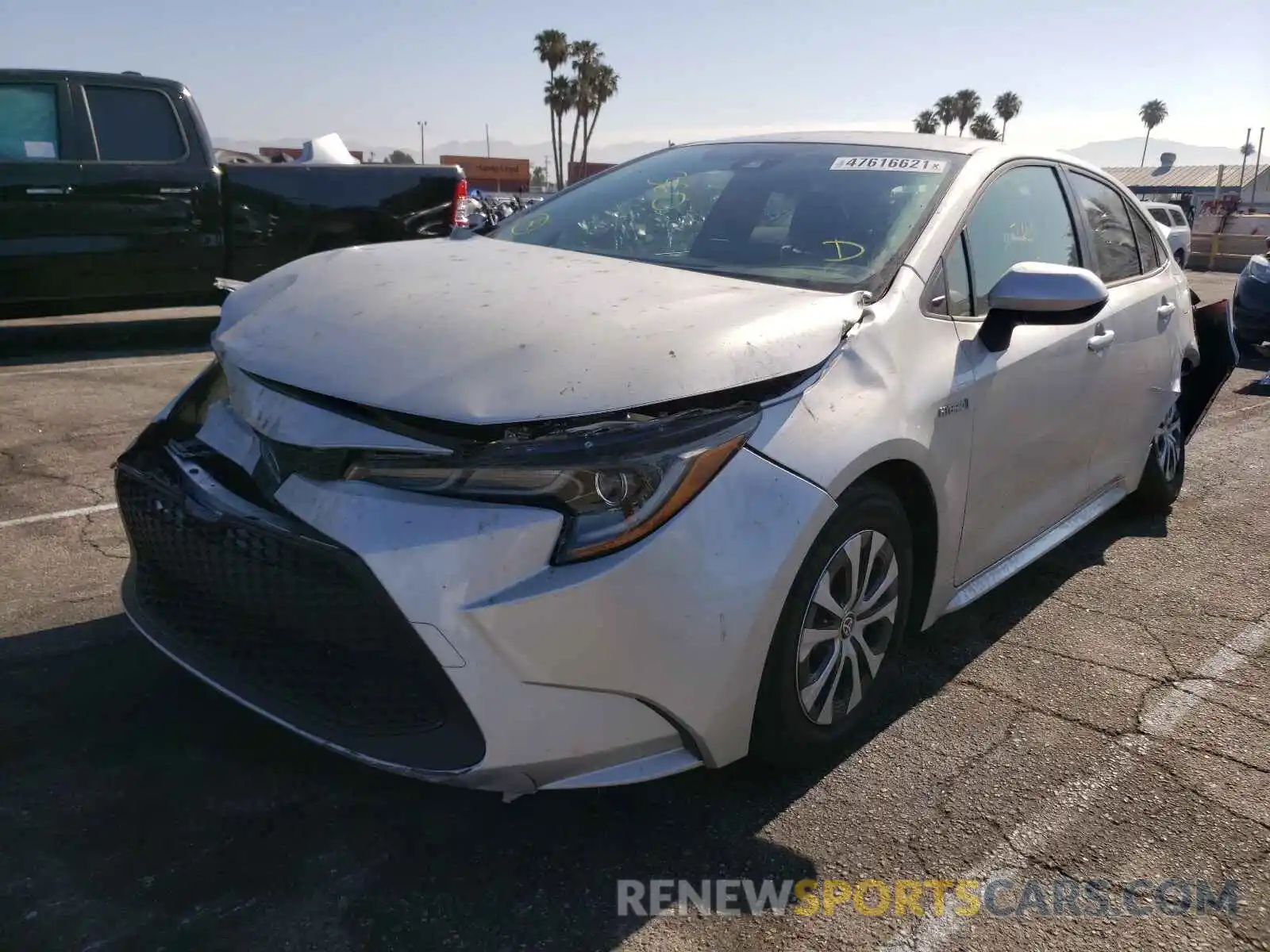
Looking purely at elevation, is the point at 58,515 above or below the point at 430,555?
below

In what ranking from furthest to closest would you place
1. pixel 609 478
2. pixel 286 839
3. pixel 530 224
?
pixel 530 224, pixel 286 839, pixel 609 478

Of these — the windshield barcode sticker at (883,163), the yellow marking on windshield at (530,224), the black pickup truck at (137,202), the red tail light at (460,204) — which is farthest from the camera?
the red tail light at (460,204)

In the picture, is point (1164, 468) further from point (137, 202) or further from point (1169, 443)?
point (137, 202)

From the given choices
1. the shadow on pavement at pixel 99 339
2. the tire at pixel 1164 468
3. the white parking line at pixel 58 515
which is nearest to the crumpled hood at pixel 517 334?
the white parking line at pixel 58 515

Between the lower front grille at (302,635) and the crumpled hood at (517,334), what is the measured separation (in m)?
0.35

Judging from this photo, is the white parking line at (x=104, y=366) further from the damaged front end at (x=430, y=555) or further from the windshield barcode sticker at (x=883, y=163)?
the damaged front end at (x=430, y=555)

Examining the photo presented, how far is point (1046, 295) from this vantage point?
114 inches

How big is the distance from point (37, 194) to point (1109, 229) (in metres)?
6.92

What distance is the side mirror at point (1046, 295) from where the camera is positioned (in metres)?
2.90

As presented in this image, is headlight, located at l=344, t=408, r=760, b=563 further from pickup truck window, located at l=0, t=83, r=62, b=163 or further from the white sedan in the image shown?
pickup truck window, located at l=0, t=83, r=62, b=163

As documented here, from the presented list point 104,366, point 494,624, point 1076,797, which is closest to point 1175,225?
point 104,366

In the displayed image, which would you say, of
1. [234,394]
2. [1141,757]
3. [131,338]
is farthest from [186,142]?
[1141,757]

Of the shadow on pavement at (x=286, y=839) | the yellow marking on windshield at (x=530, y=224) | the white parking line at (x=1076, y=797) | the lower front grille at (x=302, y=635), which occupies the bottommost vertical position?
the white parking line at (x=1076, y=797)

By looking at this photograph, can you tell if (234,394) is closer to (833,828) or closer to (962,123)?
(833,828)
